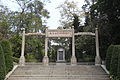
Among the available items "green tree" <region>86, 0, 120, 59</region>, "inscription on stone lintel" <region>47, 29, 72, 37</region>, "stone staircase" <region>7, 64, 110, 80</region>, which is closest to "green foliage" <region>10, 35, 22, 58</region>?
"inscription on stone lintel" <region>47, 29, 72, 37</region>

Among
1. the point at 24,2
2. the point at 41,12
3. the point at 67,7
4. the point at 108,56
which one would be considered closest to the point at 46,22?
the point at 41,12

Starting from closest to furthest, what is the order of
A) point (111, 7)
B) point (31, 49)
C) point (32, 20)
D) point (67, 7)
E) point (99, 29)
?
point (111, 7)
point (99, 29)
point (32, 20)
point (31, 49)
point (67, 7)

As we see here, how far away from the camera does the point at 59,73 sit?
13953mm

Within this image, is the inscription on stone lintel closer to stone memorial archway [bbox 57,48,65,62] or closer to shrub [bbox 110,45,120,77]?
stone memorial archway [bbox 57,48,65,62]

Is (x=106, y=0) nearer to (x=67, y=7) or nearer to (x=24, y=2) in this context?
(x=24, y=2)

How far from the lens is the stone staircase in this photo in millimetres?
12872

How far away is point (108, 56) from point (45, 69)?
195 inches

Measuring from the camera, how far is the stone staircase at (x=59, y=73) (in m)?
12.9

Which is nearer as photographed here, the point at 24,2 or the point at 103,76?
the point at 103,76

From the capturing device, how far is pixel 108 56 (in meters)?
14.0

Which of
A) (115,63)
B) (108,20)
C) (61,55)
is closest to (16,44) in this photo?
(61,55)

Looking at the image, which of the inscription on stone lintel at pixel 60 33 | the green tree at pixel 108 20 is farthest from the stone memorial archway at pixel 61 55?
the green tree at pixel 108 20

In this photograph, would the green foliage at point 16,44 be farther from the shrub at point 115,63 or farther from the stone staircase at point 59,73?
the shrub at point 115,63

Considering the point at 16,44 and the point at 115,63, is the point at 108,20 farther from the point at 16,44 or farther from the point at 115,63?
the point at 16,44
